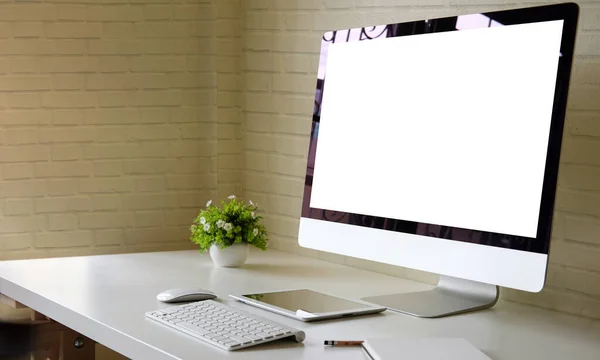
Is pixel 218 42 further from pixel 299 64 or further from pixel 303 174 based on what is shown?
pixel 303 174

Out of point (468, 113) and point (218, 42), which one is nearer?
point (468, 113)

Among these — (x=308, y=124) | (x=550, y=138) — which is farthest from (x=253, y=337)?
(x=308, y=124)

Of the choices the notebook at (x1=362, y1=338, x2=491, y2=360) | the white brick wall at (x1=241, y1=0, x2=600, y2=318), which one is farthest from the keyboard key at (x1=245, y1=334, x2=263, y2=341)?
the white brick wall at (x1=241, y1=0, x2=600, y2=318)

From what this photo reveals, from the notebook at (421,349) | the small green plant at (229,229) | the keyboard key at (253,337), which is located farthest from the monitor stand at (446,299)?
the small green plant at (229,229)

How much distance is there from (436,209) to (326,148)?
0.44m

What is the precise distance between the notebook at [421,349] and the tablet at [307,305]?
268 millimetres

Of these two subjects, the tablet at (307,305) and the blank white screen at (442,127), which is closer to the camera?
the blank white screen at (442,127)

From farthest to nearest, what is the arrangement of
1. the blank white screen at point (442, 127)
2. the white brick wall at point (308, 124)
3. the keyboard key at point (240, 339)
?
the white brick wall at point (308, 124) < the blank white screen at point (442, 127) < the keyboard key at point (240, 339)

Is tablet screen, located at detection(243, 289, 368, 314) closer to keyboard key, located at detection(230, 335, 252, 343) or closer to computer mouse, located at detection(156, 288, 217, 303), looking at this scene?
computer mouse, located at detection(156, 288, 217, 303)

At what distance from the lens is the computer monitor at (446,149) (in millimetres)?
1811

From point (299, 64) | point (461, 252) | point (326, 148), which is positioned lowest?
point (461, 252)

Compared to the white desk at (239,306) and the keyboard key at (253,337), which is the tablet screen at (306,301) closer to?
the white desk at (239,306)

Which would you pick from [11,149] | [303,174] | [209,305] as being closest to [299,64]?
[303,174]

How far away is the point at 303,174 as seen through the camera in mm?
3004
